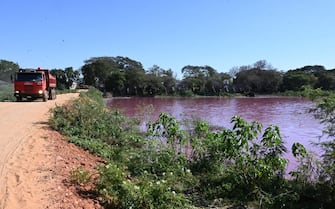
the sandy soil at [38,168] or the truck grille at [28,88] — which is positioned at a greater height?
the truck grille at [28,88]

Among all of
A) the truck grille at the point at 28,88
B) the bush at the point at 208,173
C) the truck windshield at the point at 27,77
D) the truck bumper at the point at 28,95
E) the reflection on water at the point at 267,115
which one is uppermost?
the truck windshield at the point at 27,77

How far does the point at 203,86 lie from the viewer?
91875 mm

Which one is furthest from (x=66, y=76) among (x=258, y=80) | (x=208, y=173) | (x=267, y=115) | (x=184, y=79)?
(x=208, y=173)

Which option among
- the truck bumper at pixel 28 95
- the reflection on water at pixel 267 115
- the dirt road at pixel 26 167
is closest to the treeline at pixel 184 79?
the reflection on water at pixel 267 115

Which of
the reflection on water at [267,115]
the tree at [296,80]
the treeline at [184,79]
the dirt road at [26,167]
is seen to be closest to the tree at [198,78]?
the treeline at [184,79]

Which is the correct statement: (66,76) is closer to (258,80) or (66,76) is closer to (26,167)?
(258,80)

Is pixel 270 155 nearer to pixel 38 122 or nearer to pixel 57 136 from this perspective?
pixel 57 136

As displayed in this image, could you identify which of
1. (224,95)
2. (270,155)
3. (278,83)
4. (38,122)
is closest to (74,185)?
(270,155)

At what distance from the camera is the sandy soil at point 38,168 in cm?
587

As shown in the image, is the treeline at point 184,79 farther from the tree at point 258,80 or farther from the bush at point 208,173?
the bush at point 208,173

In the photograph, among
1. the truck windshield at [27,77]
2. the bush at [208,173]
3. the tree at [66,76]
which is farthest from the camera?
the tree at [66,76]

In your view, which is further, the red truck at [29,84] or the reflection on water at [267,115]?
the red truck at [29,84]

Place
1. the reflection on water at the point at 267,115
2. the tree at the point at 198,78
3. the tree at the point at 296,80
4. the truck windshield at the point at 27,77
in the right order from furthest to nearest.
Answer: the tree at the point at 198,78 < the tree at the point at 296,80 < the truck windshield at the point at 27,77 < the reflection on water at the point at 267,115

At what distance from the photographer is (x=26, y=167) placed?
7.28 metres
